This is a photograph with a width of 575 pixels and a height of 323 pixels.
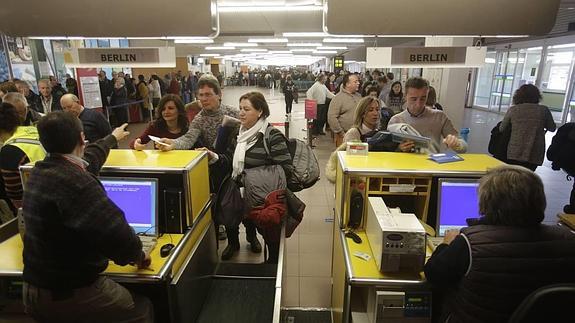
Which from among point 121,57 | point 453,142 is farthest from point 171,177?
point 453,142

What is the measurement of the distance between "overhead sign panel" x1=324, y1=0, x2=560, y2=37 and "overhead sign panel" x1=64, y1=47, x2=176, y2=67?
130cm

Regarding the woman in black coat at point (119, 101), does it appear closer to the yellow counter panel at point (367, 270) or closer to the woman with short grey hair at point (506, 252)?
the yellow counter panel at point (367, 270)

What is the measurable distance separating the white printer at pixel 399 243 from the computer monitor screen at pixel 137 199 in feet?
4.37

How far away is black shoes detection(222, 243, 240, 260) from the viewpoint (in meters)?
3.39

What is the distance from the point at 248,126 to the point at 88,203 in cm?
147

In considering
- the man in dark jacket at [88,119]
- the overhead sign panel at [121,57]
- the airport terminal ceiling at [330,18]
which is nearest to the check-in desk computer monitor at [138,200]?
the overhead sign panel at [121,57]

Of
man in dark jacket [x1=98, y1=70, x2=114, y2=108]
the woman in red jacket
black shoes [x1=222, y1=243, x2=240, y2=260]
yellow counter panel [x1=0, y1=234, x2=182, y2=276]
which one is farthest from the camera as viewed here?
man in dark jacket [x1=98, y1=70, x2=114, y2=108]

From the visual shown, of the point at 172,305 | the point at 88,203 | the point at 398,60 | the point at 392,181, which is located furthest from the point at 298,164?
the point at 88,203

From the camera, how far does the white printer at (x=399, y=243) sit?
Result: 1.71 meters

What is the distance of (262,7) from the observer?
6.79 metres

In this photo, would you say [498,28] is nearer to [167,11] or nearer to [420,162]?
[420,162]

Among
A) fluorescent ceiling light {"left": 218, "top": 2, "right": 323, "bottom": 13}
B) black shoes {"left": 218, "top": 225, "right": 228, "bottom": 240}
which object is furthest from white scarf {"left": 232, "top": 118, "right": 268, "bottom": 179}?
fluorescent ceiling light {"left": 218, "top": 2, "right": 323, "bottom": 13}

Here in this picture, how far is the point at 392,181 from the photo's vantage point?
215 cm

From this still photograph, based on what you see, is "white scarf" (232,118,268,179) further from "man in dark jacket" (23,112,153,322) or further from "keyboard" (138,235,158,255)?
"man in dark jacket" (23,112,153,322)
